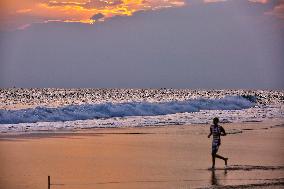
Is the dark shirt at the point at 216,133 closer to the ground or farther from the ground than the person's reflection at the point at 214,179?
farther from the ground

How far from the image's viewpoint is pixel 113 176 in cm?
1443

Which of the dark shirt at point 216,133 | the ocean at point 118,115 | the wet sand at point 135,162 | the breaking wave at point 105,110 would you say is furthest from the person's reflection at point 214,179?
the breaking wave at point 105,110

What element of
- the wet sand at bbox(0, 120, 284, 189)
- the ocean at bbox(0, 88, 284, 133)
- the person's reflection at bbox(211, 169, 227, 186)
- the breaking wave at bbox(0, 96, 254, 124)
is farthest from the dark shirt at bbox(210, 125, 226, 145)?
the breaking wave at bbox(0, 96, 254, 124)

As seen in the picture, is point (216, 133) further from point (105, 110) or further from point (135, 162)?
point (105, 110)

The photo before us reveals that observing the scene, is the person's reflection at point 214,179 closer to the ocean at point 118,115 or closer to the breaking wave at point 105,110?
the ocean at point 118,115

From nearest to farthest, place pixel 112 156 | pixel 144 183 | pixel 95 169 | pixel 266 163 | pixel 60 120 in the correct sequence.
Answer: pixel 144 183 < pixel 95 169 < pixel 266 163 < pixel 112 156 < pixel 60 120

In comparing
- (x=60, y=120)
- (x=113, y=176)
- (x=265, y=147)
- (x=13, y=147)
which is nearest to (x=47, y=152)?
(x=13, y=147)

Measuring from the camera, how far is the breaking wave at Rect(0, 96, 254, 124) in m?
40.8

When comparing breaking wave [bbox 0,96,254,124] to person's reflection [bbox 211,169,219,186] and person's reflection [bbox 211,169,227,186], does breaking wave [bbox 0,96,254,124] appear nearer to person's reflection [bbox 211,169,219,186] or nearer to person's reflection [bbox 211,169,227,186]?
person's reflection [bbox 211,169,227,186]

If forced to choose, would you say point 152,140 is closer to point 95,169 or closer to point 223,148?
point 223,148

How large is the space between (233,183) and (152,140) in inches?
443

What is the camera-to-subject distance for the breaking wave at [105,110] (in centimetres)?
4084

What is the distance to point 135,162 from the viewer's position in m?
17.2

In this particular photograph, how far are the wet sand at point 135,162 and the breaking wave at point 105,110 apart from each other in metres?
14.7
